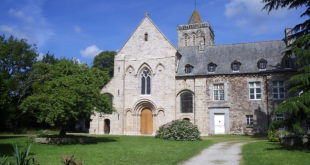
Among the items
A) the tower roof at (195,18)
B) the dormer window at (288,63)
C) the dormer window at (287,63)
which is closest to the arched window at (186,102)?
the dormer window at (287,63)

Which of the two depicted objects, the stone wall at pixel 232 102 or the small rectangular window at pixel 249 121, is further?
the small rectangular window at pixel 249 121

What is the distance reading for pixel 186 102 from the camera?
3275 cm

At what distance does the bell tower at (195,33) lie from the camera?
188ft

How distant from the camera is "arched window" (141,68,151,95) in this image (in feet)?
112

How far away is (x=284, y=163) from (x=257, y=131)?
1942 centimetres

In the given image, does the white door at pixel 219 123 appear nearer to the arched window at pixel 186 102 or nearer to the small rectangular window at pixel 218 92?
the small rectangular window at pixel 218 92

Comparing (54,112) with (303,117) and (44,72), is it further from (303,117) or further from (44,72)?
(44,72)

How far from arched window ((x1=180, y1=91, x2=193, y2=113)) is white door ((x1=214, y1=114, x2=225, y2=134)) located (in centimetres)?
278

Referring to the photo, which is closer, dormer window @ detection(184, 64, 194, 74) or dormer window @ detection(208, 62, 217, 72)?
dormer window @ detection(208, 62, 217, 72)

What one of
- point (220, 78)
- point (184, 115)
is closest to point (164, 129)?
point (184, 115)

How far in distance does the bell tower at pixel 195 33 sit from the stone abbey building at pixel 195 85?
21.5 m

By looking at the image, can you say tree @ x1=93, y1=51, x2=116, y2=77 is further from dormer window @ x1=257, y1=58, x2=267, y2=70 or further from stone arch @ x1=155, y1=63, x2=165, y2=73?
dormer window @ x1=257, y1=58, x2=267, y2=70

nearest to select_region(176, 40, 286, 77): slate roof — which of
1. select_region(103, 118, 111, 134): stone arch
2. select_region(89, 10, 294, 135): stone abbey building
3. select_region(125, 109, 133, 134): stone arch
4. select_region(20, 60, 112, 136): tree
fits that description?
select_region(89, 10, 294, 135): stone abbey building

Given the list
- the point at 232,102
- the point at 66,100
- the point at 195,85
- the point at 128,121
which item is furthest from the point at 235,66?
the point at 66,100
